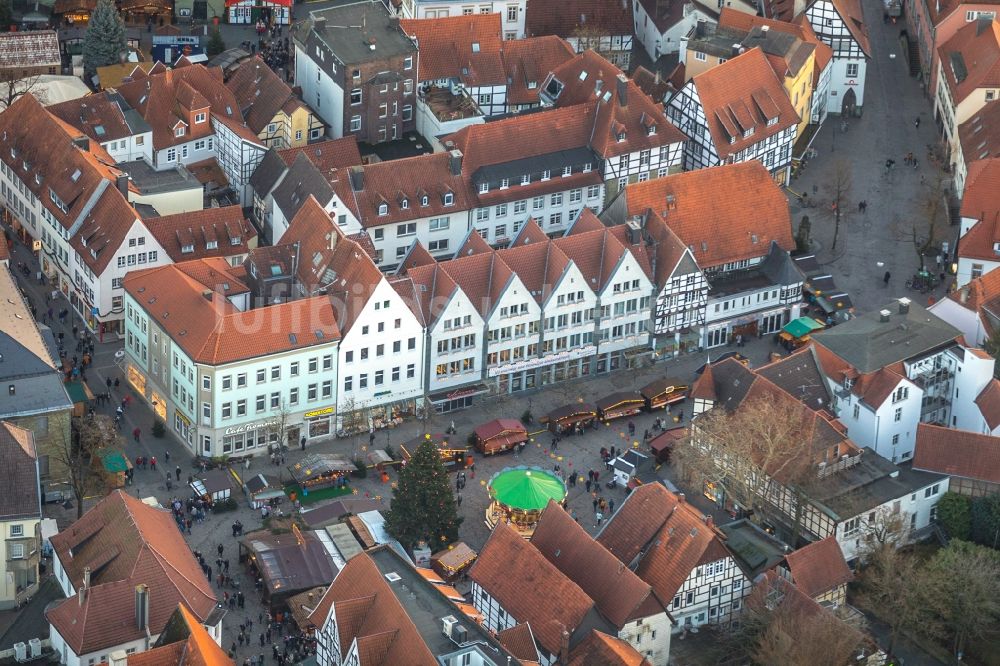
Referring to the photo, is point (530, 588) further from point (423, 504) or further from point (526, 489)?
point (526, 489)

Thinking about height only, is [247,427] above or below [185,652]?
below

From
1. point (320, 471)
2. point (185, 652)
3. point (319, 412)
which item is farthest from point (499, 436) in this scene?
point (185, 652)

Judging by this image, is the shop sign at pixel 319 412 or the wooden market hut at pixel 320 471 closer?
the wooden market hut at pixel 320 471

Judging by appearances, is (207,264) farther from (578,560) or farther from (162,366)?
(578,560)

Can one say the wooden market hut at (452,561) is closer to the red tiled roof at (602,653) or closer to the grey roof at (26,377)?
the red tiled roof at (602,653)

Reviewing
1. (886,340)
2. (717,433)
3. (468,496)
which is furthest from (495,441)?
(886,340)

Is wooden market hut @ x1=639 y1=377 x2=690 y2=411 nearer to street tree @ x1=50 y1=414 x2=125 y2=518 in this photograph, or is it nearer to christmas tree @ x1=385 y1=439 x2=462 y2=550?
christmas tree @ x1=385 y1=439 x2=462 y2=550

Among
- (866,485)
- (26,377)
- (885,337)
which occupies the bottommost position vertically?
(866,485)

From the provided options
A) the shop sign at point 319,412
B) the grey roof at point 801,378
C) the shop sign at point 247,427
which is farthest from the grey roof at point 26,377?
the grey roof at point 801,378
